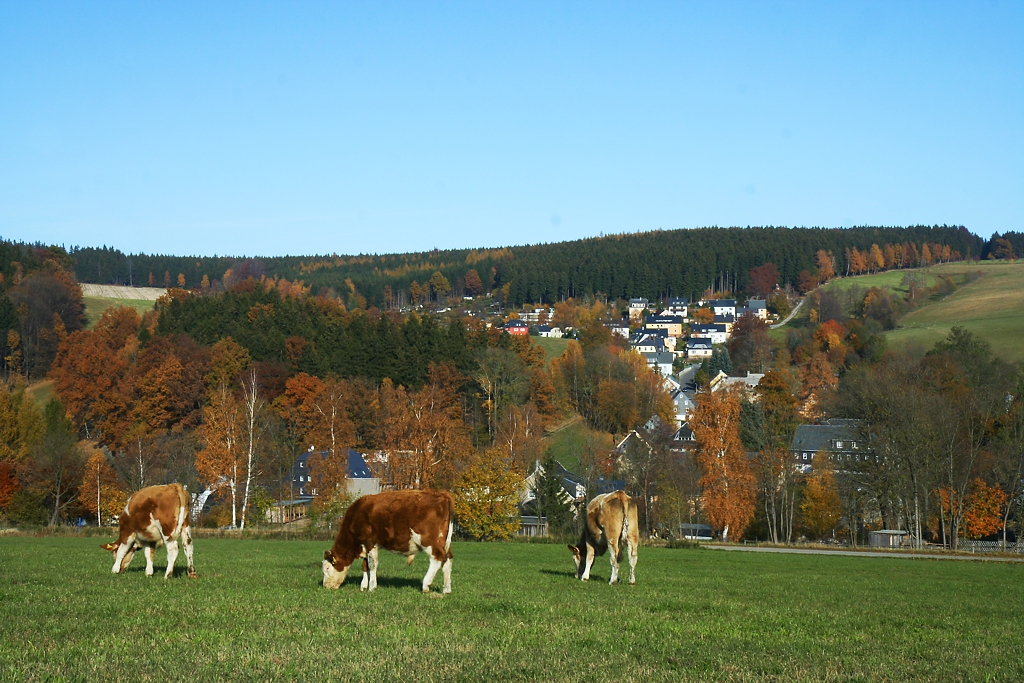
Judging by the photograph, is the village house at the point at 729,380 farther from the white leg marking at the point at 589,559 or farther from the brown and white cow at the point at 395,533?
the brown and white cow at the point at 395,533

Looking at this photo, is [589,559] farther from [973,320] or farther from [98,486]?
[973,320]

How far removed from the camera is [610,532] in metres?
19.6

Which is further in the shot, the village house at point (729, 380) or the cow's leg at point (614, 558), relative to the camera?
the village house at point (729, 380)

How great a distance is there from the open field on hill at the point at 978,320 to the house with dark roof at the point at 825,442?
3776 cm

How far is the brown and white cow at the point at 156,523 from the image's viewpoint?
17.5 m

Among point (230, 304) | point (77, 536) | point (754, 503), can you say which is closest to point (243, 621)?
point (77, 536)

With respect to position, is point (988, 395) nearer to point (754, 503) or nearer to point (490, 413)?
point (754, 503)

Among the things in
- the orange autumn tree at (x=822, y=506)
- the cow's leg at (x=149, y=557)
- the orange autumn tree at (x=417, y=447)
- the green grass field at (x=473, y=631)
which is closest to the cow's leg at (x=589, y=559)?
the green grass field at (x=473, y=631)

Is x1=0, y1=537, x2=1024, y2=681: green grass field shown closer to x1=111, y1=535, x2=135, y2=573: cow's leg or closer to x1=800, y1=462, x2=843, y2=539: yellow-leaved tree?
x1=111, y1=535, x2=135, y2=573: cow's leg

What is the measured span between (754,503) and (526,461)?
804 inches

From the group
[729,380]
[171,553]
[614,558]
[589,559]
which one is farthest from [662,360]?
[171,553]

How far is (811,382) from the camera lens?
434 feet

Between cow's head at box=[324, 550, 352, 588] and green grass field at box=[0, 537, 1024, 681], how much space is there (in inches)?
16.4

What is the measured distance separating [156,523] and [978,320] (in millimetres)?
167621
